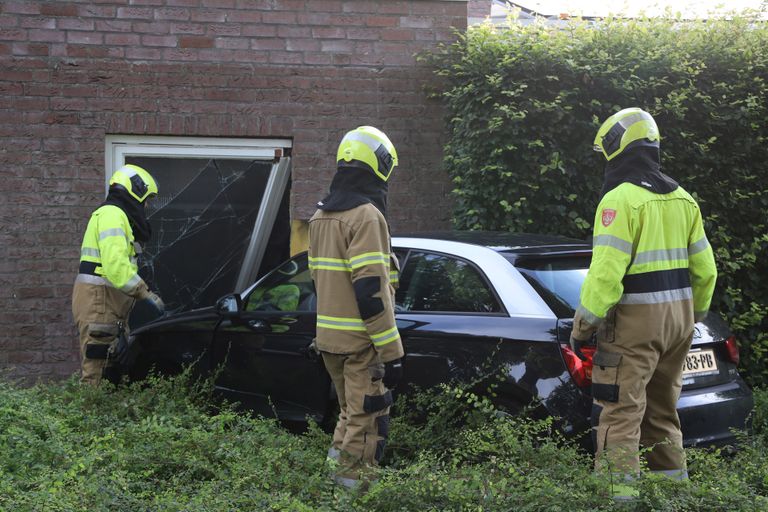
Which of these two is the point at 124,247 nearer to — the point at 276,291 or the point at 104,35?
the point at 276,291

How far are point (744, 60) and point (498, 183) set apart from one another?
2.27 m

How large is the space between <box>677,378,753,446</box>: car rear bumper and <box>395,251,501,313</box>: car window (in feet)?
3.73

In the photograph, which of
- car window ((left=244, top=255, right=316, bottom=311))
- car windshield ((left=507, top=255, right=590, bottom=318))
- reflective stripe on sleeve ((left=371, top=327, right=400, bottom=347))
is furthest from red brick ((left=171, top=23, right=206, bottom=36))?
reflective stripe on sleeve ((left=371, top=327, right=400, bottom=347))

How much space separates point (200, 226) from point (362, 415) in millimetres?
4672

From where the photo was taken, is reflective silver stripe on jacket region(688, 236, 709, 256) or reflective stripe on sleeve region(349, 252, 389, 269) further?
reflective silver stripe on jacket region(688, 236, 709, 256)

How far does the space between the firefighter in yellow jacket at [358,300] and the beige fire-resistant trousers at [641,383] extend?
1.04 m

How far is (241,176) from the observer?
8.47 metres

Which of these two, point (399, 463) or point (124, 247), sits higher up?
point (124, 247)

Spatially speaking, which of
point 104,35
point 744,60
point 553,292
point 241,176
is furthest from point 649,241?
point 104,35

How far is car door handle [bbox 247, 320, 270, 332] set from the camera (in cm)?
599

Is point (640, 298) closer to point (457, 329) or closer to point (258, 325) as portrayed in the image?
point (457, 329)

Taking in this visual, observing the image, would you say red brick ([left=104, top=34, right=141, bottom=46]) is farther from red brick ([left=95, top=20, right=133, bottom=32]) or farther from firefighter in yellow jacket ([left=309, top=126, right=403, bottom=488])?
firefighter in yellow jacket ([left=309, top=126, right=403, bottom=488])

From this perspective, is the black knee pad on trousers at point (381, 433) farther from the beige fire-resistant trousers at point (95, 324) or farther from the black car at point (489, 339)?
the beige fire-resistant trousers at point (95, 324)

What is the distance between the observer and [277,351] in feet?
19.3
